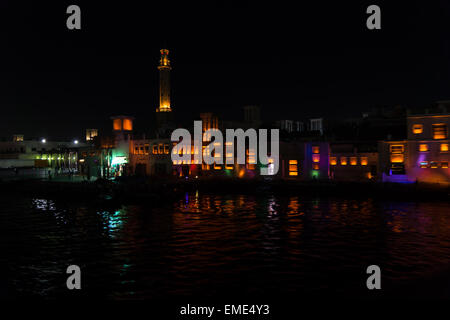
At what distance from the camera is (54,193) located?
55.8 metres

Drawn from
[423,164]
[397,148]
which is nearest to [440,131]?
[423,164]

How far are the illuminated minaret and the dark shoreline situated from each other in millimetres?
37005

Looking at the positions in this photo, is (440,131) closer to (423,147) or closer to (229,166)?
(423,147)

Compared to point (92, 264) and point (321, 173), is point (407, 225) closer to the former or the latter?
point (92, 264)

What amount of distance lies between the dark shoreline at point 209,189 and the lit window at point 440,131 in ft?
27.3

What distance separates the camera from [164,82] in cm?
9706

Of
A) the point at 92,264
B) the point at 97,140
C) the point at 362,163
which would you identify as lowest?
the point at 92,264

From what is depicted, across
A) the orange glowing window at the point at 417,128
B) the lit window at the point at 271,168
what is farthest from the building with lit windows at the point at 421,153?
the lit window at the point at 271,168

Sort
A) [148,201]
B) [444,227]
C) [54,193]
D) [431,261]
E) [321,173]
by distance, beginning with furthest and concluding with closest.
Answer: [321,173]
[54,193]
[148,201]
[444,227]
[431,261]

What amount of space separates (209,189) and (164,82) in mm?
45800

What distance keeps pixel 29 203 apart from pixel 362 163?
46467 mm

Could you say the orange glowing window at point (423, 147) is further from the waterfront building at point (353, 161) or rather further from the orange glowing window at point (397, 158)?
the waterfront building at point (353, 161)

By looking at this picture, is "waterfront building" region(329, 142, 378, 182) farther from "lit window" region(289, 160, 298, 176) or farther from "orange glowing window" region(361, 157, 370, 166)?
"lit window" region(289, 160, 298, 176)
